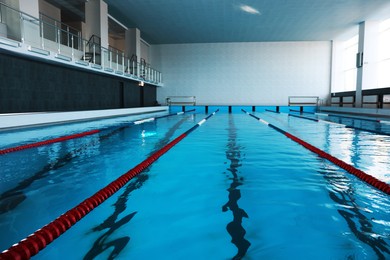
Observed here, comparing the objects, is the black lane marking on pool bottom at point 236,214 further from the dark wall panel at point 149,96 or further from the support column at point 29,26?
the dark wall panel at point 149,96

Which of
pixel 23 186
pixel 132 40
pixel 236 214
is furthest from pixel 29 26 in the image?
pixel 132 40

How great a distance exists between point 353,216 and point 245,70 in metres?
18.7

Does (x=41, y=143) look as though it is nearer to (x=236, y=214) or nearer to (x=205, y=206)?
(x=205, y=206)

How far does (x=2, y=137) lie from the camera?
5.41 m

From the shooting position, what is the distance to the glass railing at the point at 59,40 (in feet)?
22.8

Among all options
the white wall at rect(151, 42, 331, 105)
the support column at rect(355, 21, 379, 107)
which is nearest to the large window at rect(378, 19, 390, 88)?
the support column at rect(355, 21, 379, 107)

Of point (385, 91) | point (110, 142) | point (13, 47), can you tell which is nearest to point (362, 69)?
point (385, 91)

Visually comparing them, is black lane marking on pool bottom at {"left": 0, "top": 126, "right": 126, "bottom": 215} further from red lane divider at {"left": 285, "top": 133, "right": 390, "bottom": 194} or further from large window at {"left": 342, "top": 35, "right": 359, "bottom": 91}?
large window at {"left": 342, "top": 35, "right": 359, "bottom": 91}

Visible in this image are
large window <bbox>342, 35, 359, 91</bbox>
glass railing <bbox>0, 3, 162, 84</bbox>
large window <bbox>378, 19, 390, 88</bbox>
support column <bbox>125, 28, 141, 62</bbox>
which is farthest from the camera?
large window <bbox>342, 35, 359, 91</bbox>

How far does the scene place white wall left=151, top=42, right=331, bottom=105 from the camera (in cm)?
1912

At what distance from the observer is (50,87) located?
923cm

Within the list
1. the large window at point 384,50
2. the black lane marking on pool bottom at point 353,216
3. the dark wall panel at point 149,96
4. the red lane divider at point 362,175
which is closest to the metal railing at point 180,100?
the dark wall panel at point 149,96

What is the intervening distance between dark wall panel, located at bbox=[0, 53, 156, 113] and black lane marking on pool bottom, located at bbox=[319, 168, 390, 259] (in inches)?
308

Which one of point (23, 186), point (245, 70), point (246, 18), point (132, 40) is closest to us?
point (23, 186)
